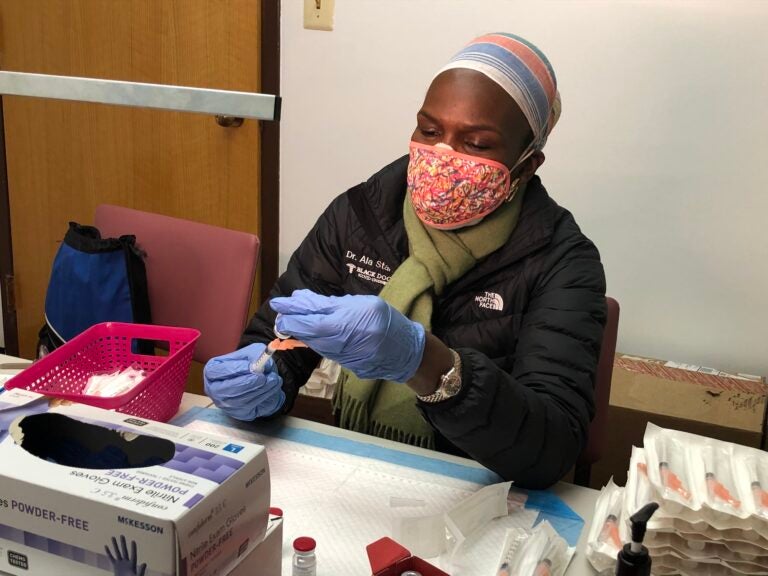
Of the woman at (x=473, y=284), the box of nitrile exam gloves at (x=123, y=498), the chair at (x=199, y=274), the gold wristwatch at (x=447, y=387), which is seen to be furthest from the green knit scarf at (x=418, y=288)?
the box of nitrile exam gloves at (x=123, y=498)

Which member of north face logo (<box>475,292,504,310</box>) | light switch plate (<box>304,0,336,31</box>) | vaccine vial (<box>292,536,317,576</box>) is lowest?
vaccine vial (<box>292,536,317,576</box>)

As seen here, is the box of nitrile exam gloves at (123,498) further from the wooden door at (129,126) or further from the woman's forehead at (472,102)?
the wooden door at (129,126)

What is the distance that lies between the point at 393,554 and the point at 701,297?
5.68 ft

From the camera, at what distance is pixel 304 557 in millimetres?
842

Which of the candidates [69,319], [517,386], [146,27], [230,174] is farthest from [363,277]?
[146,27]

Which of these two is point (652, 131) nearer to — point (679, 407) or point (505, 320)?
point (679, 407)

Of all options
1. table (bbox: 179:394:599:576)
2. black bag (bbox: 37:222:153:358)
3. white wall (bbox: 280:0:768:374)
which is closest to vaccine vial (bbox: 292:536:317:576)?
table (bbox: 179:394:599:576)

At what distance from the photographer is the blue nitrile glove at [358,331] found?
0.99m

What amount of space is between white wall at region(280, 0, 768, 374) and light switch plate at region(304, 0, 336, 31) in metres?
0.03

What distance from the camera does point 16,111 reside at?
288 centimetres

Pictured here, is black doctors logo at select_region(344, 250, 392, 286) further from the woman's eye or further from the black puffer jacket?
the woman's eye

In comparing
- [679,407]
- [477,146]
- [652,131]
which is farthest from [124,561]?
[652,131]

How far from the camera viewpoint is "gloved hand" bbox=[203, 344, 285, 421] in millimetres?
1199

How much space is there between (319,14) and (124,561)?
214 centimetres
